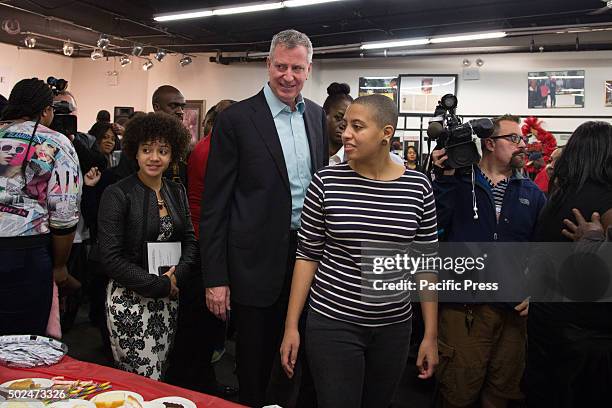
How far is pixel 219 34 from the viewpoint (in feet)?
31.7

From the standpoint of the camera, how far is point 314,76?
33.6 feet

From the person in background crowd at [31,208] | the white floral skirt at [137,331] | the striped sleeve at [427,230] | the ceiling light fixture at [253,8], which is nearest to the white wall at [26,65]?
the ceiling light fixture at [253,8]

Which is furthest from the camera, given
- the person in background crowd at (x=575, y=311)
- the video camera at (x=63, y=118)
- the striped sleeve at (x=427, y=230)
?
the video camera at (x=63, y=118)

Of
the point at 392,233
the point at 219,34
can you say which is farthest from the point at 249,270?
the point at 219,34

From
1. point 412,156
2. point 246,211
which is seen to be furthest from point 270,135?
point 412,156

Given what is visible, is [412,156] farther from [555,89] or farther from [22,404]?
[22,404]

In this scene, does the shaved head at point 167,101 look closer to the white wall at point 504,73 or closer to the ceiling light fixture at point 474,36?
the ceiling light fixture at point 474,36

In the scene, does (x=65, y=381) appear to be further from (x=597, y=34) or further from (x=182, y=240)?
(x=597, y=34)

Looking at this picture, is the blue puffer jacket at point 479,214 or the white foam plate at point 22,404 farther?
the blue puffer jacket at point 479,214

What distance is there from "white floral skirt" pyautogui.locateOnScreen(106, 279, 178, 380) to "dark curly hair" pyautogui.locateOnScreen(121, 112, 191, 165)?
0.61 m

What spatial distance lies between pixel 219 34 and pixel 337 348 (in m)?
8.95

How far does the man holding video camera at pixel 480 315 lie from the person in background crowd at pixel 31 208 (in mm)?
1658

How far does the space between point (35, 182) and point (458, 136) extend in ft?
5.95

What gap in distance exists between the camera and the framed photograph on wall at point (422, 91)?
9141 millimetres
